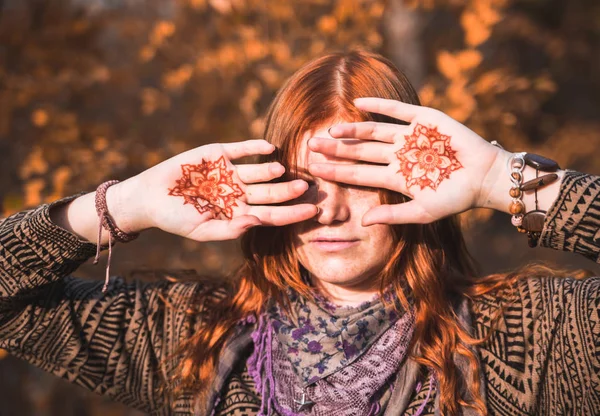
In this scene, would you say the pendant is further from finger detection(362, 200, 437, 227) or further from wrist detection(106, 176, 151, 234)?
wrist detection(106, 176, 151, 234)

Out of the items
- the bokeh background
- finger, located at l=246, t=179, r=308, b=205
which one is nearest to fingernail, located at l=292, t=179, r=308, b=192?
finger, located at l=246, t=179, r=308, b=205

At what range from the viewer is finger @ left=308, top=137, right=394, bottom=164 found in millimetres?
1807

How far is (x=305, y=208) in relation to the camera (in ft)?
5.99

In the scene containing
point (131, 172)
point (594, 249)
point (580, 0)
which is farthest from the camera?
point (580, 0)

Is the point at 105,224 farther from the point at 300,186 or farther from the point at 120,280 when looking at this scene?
the point at 300,186

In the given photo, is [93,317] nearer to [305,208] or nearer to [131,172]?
[305,208]

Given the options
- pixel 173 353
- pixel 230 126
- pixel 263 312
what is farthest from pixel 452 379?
pixel 230 126

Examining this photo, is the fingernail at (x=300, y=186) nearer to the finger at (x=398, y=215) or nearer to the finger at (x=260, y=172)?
the finger at (x=260, y=172)

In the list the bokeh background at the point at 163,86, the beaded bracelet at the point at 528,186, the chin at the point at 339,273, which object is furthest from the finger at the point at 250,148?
the bokeh background at the point at 163,86

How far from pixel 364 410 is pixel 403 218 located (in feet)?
1.92

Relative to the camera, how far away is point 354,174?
1836 mm

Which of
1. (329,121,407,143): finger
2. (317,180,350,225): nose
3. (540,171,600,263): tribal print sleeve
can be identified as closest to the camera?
(540,171,600,263): tribal print sleeve

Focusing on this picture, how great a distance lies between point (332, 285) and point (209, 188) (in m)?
0.51

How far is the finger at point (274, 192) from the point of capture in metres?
1.81
